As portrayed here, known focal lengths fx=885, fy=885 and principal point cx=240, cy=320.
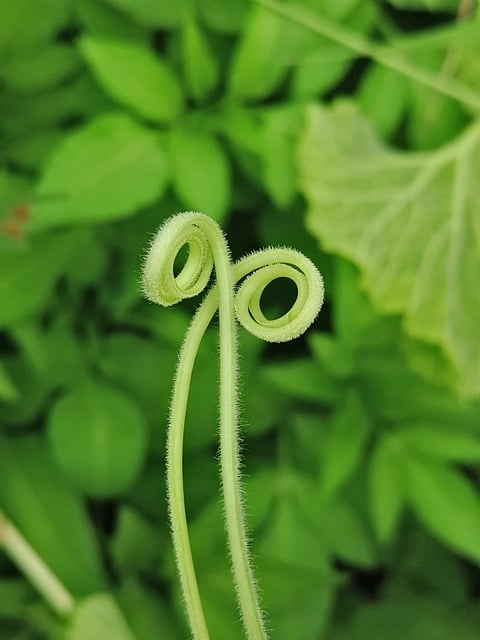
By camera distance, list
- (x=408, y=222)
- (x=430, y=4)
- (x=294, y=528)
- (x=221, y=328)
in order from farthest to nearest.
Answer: (x=408, y=222)
(x=294, y=528)
(x=430, y=4)
(x=221, y=328)

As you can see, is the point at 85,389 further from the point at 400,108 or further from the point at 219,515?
the point at 400,108

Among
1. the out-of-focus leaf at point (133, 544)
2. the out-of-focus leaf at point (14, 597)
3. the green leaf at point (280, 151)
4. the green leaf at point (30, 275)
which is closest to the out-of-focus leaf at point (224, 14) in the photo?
the green leaf at point (280, 151)

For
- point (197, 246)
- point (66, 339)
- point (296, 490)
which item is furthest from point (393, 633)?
point (197, 246)

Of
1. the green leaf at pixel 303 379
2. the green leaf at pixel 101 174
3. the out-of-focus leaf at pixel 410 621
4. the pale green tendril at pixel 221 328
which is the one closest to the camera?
the pale green tendril at pixel 221 328

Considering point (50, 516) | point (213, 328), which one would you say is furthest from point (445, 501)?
point (50, 516)

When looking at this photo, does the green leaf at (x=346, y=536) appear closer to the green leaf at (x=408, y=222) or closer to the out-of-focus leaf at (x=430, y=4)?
the green leaf at (x=408, y=222)

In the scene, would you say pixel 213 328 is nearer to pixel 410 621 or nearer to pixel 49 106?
pixel 49 106

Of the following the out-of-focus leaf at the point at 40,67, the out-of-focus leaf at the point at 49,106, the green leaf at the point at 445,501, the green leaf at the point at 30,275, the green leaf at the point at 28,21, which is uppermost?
the green leaf at the point at 28,21
